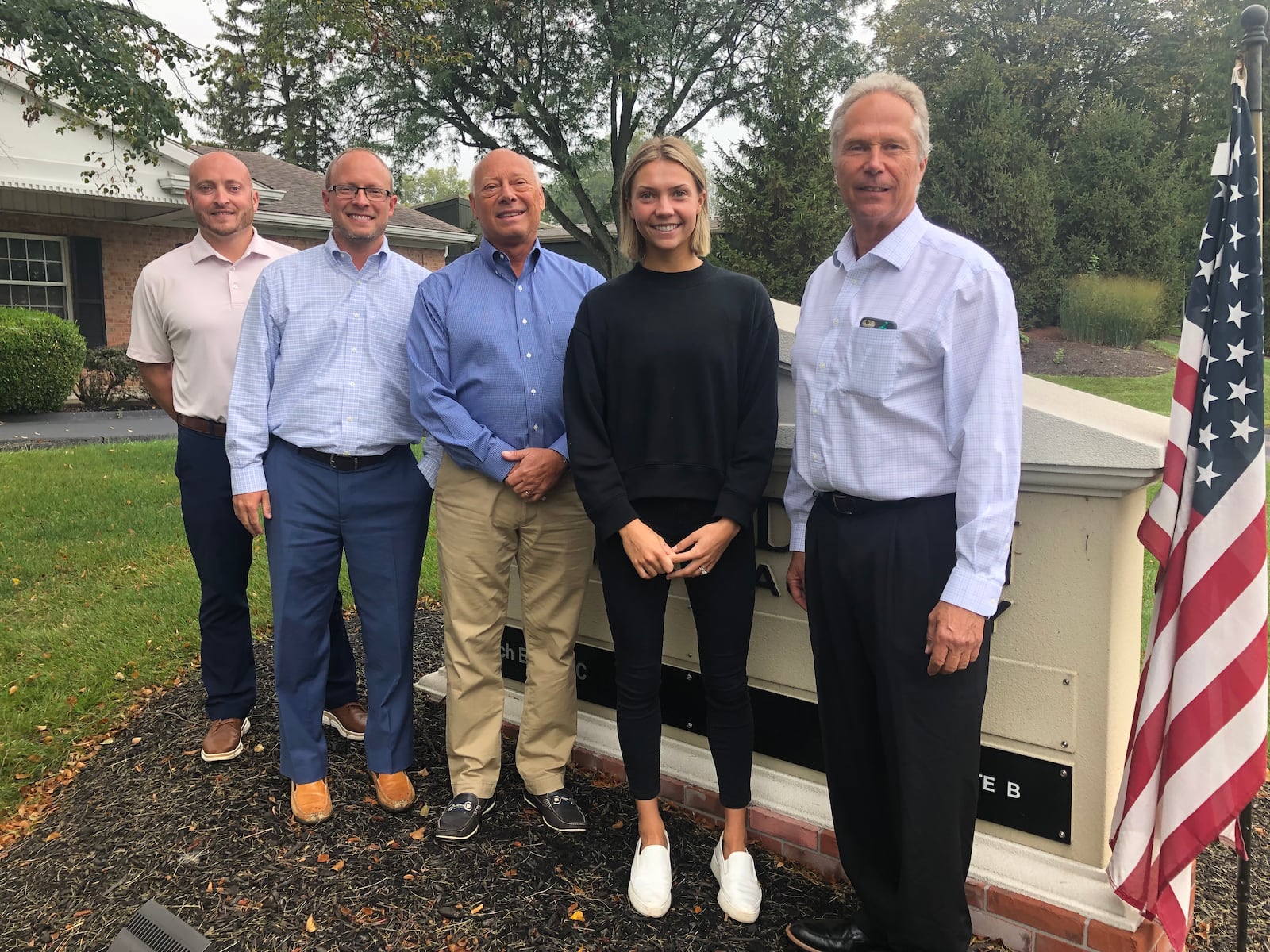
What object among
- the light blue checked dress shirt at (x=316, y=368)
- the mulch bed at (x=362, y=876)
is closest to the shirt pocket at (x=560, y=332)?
the light blue checked dress shirt at (x=316, y=368)

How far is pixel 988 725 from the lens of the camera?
246cm

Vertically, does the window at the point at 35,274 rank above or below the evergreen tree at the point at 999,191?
below

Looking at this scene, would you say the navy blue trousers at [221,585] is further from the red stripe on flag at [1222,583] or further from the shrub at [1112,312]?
the shrub at [1112,312]

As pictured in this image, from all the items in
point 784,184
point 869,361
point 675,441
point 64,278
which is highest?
point 784,184

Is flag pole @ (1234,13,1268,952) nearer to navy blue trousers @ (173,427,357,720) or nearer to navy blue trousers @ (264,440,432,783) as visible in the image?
navy blue trousers @ (264,440,432,783)

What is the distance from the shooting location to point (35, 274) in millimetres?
14938

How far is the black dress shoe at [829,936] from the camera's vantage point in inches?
94.3

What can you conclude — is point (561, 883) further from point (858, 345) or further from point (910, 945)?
point (858, 345)

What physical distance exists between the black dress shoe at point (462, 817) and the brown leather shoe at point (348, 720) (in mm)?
786

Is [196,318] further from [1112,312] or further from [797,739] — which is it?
[1112,312]

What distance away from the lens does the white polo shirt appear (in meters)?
3.32

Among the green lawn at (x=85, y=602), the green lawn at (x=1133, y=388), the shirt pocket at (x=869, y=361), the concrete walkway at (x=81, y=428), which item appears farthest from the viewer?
the green lawn at (x=1133, y=388)

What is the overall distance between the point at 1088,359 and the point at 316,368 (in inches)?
687

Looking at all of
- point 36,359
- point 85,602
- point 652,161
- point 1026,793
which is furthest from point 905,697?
point 36,359
